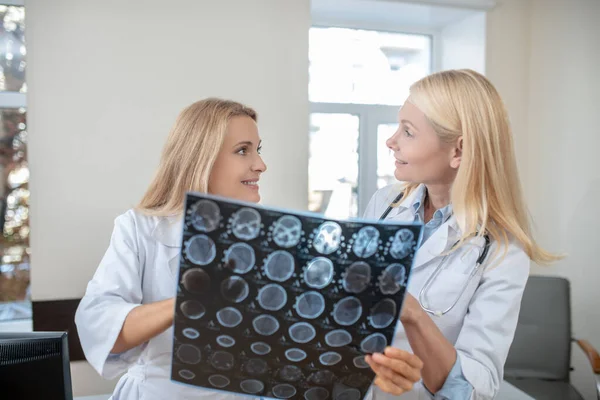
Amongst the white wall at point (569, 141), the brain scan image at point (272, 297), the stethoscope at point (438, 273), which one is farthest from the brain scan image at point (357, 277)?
the white wall at point (569, 141)

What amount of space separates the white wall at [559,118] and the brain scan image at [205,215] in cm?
261

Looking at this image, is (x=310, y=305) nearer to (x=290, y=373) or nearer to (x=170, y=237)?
(x=290, y=373)

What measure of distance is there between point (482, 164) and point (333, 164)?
2.12 metres

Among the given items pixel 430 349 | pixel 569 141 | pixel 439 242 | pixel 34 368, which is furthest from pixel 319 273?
pixel 569 141

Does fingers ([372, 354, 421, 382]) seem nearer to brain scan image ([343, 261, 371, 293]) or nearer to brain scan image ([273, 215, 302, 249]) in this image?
Result: brain scan image ([343, 261, 371, 293])

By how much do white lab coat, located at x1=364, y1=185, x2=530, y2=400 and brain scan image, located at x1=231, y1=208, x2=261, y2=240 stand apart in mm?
462

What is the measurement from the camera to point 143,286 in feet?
Answer: 4.22

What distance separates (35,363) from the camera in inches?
33.6

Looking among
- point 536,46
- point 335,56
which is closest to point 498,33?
point 536,46

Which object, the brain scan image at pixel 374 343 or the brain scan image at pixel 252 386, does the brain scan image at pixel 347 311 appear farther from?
the brain scan image at pixel 252 386

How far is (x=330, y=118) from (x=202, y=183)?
2.12 metres

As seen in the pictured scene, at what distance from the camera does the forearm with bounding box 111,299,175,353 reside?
981 mm

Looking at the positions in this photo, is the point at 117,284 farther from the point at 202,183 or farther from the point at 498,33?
the point at 498,33

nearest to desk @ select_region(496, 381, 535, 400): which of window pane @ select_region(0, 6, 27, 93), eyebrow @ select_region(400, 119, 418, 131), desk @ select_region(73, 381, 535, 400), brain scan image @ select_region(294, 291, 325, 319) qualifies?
desk @ select_region(73, 381, 535, 400)
